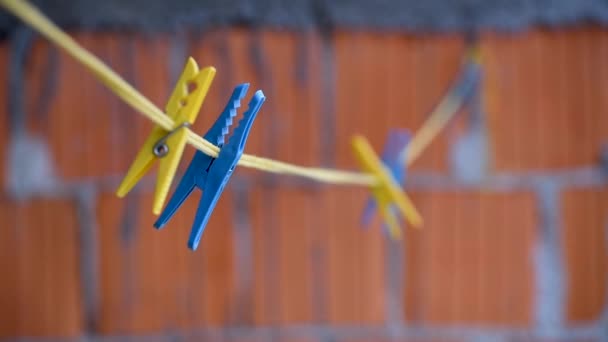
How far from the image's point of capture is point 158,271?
0.85m

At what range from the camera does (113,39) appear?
2.70ft

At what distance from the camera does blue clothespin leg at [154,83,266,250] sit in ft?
1.26

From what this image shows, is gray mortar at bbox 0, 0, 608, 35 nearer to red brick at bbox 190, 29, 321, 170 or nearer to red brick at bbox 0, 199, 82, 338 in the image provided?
red brick at bbox 190, 29, 321, 170

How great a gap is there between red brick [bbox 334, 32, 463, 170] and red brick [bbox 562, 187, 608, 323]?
0.80 ft

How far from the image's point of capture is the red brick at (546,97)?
854 millimetres

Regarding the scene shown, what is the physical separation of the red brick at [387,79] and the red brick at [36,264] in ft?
1.27

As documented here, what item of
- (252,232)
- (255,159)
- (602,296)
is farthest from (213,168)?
(602,296)

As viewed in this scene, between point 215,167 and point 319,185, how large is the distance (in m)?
0.47

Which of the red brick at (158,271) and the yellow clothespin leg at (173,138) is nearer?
the yellow clothespin leg at (173,138)

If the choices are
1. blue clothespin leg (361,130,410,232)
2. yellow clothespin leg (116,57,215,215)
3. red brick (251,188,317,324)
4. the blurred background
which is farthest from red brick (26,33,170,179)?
yellow clothespin leg (116,57,215,215)

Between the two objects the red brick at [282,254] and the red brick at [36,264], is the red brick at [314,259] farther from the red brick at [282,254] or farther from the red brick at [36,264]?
the red brick at [36,264]

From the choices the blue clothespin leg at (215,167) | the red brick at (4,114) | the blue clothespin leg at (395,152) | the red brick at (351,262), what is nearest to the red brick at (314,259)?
the red brick at (351,262)

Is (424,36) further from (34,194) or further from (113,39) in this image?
(34,194)

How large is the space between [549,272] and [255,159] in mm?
610
